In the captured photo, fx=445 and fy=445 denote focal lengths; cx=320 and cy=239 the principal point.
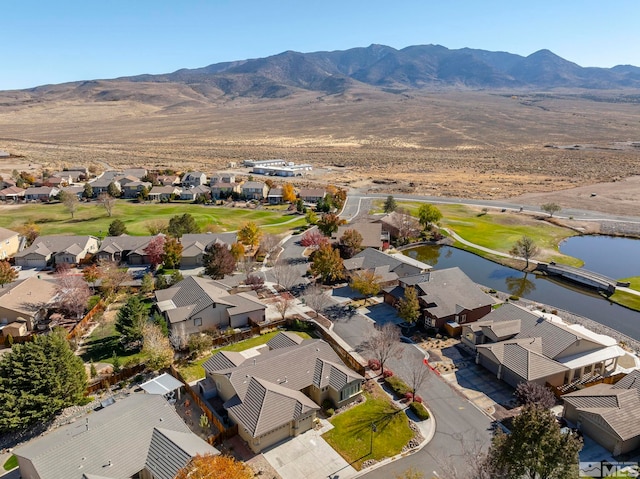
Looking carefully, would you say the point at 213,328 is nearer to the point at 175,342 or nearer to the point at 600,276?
the point at 175,342

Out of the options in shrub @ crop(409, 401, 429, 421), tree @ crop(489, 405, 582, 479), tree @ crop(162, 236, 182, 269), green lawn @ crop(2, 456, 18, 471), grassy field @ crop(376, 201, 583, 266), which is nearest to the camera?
tree @ crop(489, 405, 582, 479)

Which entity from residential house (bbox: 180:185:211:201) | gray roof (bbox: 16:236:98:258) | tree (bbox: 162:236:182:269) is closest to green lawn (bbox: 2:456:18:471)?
tree (bbox: 162:236:182:269)

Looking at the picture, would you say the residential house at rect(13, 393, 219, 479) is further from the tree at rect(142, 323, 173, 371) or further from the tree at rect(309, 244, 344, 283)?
the tree at rect(309, 244, 344, 283)

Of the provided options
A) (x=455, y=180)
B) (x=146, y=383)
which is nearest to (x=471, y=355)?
(x=146, y=383)

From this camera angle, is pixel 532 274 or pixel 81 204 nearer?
pixel 532 274

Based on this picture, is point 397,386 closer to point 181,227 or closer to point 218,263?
point 218,263
